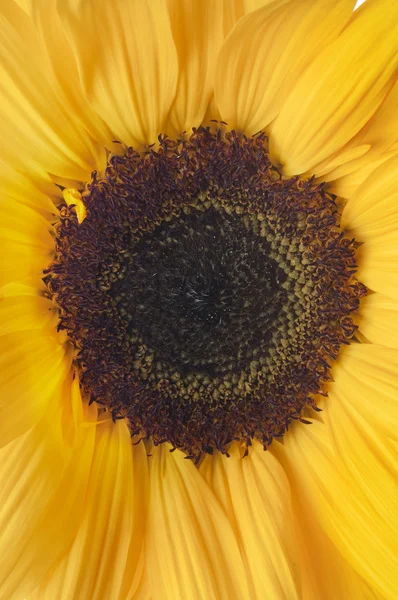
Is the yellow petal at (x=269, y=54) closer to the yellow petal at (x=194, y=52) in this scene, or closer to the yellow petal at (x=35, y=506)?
the yellow petal at (x=194, y=52)

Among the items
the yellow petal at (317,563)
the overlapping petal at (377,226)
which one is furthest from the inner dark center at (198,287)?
the yellow petal at (317,563)

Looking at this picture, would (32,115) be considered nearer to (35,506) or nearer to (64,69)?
(64,69)

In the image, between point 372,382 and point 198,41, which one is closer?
point 198,41

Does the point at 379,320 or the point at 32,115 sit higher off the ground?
the point at 32,115

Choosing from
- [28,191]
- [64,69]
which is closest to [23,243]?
[28,191]

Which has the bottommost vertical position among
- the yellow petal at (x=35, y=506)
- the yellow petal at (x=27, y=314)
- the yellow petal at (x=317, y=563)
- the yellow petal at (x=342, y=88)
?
the yellow petal at (x=317, y=563)

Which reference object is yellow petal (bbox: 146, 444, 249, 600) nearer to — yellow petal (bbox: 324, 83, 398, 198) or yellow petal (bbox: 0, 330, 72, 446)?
yellow petal (bbox: 0, 330, 72, 446)

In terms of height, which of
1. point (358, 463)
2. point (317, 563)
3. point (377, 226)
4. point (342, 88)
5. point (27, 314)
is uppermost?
point (342, 88)

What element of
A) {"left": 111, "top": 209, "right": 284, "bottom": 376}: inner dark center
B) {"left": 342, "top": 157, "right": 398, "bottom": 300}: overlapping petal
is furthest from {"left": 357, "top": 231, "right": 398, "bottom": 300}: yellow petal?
{"left": 111, "top": 209, "right": 284, "bottom": 376}: inner dark center
